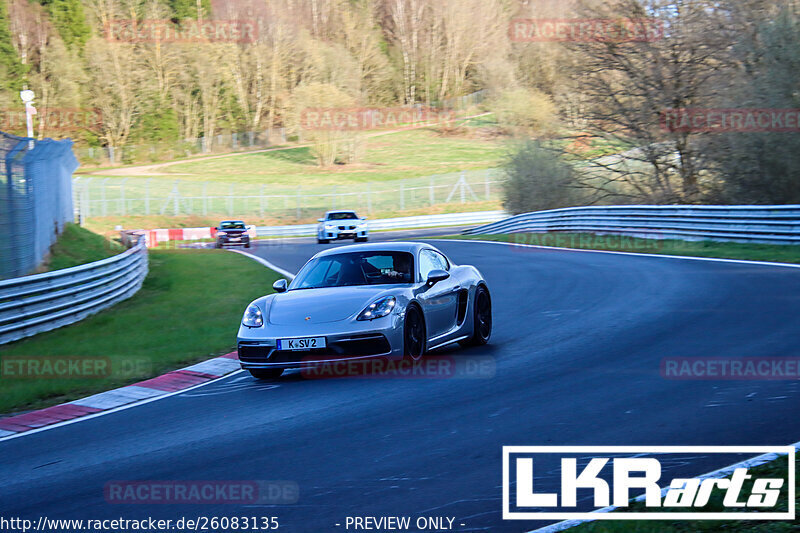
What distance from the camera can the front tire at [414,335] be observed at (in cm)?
886

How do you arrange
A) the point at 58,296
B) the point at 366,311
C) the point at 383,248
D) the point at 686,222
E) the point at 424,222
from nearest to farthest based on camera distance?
the point at 366,311, the point at 383,248, the point at 58,296, the point at 686,222, the point at 424,222

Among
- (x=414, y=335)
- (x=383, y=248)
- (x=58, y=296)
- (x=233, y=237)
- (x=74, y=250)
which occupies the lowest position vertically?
(x=233, y=237)

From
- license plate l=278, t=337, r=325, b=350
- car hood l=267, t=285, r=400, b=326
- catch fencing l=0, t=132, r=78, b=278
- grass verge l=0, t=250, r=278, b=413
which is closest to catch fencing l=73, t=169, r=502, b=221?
grass verge l=0, t=250, r=278, b=413

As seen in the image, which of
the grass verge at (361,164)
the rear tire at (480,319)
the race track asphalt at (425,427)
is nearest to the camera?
the race track asphalt at (425,427)

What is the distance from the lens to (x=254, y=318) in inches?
358

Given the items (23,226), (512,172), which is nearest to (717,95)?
(512,172)

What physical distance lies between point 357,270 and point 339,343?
151cm

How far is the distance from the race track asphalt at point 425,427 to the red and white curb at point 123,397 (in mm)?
343

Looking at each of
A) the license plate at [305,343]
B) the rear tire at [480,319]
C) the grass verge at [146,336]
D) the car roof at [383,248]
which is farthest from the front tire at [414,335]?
the grass verge at [146,336]

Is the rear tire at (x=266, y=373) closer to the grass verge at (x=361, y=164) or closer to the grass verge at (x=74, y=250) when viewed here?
the grass verge at (x=74, y=250)

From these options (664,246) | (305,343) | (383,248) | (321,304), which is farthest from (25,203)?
(664,246)

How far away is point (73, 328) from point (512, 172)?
2992 cm

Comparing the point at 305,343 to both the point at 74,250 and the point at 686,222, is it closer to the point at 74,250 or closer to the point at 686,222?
the point at 74,250

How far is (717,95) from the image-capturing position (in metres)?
28.5
